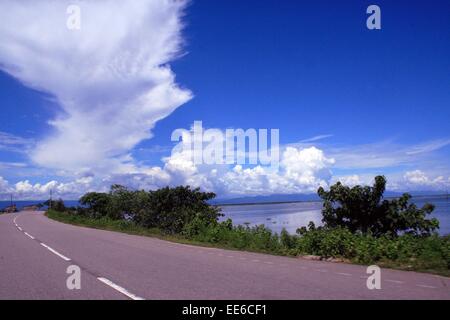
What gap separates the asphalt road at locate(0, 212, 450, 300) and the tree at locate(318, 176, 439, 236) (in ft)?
18.3

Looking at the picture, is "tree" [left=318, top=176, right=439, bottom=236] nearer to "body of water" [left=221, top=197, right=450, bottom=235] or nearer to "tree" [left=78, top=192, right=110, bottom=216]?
"body of water" [left=221, top=197, right=450, bottom=235]

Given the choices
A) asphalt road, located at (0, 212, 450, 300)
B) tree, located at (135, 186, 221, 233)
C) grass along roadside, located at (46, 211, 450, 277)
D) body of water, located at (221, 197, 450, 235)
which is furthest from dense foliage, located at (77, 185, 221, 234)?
asphalt road, located at (0, 212, 450, 300)

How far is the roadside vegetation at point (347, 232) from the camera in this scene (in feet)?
42.4

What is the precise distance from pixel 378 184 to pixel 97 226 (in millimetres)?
23784

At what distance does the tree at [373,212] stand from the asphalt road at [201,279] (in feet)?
18.3

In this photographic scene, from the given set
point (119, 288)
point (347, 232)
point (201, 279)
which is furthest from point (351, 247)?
point (119, 288)

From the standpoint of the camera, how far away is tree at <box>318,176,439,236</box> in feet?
56.7

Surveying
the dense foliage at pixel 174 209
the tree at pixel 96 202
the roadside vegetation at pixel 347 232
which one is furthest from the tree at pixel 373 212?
the tree at pixel 96 202

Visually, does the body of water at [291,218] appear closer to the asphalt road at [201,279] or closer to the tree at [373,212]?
the tree at [373,212]

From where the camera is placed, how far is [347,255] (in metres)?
14.1

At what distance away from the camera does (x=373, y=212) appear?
719 inches

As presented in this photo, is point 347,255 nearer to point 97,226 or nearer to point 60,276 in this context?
point 60,276

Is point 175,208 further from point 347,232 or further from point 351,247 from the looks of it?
point 351,247
